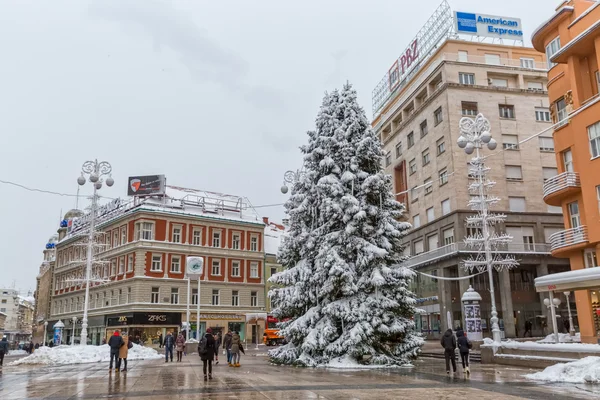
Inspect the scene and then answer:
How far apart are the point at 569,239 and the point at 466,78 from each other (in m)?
26.0

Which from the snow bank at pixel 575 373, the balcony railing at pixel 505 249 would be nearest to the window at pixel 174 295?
the balcony railing at pixel 505 249

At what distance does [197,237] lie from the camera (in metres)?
57.1

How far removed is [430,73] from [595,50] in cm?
2641

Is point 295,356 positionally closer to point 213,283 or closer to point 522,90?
point 213,283

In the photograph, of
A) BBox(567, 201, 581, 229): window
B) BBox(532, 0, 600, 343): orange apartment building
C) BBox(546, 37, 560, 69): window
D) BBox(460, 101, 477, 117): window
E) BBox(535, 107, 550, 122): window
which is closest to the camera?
BBox(532, 0, 600, 343): orange apartment building

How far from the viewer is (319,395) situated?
1182 centimetres

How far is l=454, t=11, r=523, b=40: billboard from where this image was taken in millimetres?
53844

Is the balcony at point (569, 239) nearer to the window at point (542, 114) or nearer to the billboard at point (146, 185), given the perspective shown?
the window at point (542, 114)

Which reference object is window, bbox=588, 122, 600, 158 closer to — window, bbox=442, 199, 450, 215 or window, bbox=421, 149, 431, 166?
window, bbox=442, 199, 450, 215

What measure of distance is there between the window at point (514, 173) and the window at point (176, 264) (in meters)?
34.1

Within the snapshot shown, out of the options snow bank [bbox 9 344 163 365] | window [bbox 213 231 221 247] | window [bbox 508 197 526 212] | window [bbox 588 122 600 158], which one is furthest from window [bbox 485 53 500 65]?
snow bank [bbox 9 344 163 365]

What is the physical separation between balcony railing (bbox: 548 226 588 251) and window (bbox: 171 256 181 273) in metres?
37.5

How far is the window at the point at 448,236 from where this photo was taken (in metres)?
47.0

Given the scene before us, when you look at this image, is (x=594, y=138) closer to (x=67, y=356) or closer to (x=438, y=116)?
(x=438, y=116)
